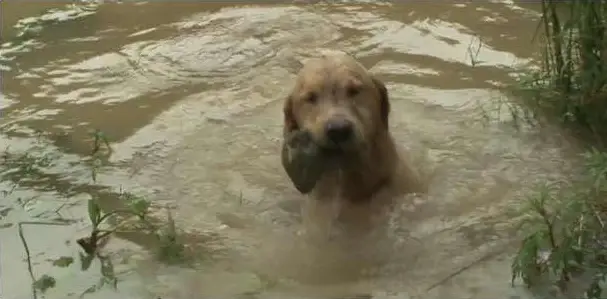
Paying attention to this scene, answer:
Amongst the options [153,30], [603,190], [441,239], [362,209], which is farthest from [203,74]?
[603,190]

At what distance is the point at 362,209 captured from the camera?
21.6 ft

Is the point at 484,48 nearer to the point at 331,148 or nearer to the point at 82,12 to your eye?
the point at 331,148

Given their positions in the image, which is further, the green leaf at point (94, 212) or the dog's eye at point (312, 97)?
the dog's eye at point (312, 97)

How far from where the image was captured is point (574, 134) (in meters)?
7.25

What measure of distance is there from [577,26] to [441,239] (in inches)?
68.5

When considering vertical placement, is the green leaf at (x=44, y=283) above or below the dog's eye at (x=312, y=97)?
below

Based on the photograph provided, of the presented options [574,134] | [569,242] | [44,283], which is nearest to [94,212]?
[44,283]

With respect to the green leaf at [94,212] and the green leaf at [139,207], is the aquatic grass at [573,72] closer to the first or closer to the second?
the green leaf at [139,207]

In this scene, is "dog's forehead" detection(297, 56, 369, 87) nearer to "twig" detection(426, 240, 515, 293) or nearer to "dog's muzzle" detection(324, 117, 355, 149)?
"dog's muzzle" detection(324, 117, 355, 149)

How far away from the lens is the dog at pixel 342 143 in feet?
20.2

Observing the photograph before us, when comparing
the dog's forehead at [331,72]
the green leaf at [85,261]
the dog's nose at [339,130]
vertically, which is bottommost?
the green leaf at [85,261]

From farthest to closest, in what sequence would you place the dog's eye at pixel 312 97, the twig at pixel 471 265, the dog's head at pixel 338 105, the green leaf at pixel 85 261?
1. the dog's eye at pixel 312 97
2. the dog's head at pixel 338 105
3. the green leaf at pixel 85 261
4. the twig at pixel 471 265

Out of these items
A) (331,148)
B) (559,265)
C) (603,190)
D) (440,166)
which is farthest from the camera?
(440,166)

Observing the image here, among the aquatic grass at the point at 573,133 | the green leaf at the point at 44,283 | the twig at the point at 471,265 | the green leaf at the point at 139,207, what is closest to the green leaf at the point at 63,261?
the green leaf at the point at 44,283
